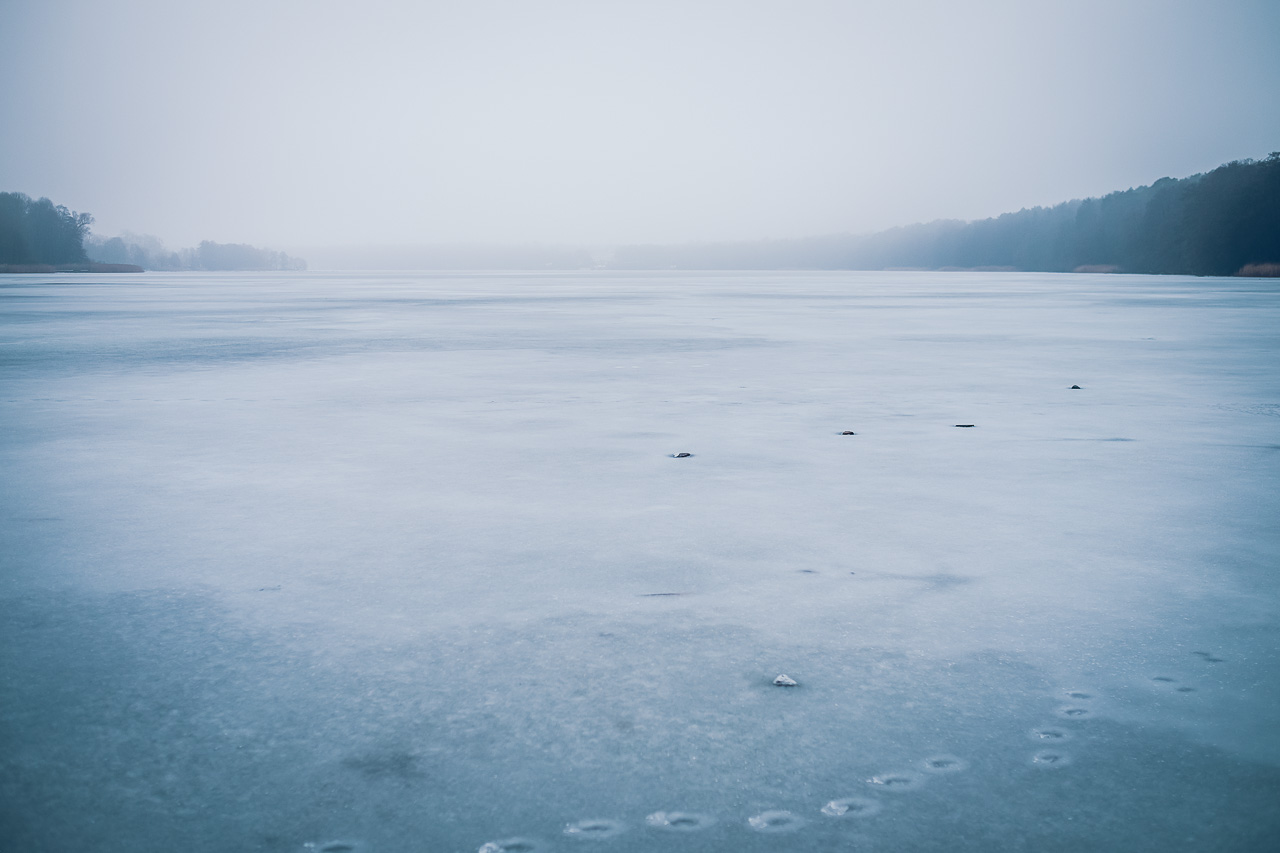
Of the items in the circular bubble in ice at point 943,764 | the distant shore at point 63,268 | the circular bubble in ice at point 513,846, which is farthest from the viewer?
the distant shore at point 63,268

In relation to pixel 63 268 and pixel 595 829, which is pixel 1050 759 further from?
pixel 63 268

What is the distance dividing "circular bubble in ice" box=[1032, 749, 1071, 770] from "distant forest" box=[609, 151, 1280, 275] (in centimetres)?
8149

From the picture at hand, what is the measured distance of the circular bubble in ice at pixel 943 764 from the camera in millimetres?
2025

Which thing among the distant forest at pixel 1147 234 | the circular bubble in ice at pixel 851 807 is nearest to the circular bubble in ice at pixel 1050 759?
the circular bubble in ice at pixel 851 807

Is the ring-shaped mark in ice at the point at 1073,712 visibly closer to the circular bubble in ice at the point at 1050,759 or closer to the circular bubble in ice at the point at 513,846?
the circular bubble in ice at the point at 1050,759

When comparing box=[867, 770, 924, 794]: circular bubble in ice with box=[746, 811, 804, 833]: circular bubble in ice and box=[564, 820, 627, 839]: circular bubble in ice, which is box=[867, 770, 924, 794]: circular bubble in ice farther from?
box=[564, 820, 627, 839]: circular bubble in ice

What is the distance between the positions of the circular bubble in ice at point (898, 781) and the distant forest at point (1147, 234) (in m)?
81.8

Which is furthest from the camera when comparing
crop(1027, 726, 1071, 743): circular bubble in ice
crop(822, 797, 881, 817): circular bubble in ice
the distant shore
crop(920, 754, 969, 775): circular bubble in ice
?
the distant shore

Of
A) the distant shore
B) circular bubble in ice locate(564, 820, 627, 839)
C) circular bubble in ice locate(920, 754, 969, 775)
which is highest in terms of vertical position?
the distant shore

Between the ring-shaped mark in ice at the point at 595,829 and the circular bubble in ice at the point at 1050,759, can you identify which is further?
the circular bubble in ice at the point at 1050,759

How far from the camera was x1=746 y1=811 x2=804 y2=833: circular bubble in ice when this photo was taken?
71.9 inches

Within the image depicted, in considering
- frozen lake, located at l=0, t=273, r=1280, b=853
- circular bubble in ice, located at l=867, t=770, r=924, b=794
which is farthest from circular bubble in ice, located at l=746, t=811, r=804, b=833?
circular bubble in ice, located at l=867, t=770, r=924, b=794

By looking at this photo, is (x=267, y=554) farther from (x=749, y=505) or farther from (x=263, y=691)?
(x=749, y=505)

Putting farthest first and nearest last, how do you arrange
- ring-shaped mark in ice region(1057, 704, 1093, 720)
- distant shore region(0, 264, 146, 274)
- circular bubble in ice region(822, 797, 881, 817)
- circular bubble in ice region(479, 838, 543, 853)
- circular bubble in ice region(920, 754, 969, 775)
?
distant shore region(0, 264, 146, 274), ring-shaped mark in ice region(1057, 704, 1093, 720), circular bubble in ice region(920, 754, 969, 775), circular bubble in ice region(822, 797, 881, 817), circular bubble in ice region(479, 838, 543, 853)
